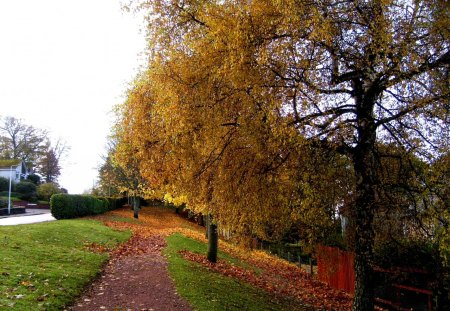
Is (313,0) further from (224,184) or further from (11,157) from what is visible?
(11,157)

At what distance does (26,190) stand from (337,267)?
5127 cm

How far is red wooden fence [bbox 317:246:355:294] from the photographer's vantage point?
53.2 feet

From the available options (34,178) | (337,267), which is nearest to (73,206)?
(337,267)

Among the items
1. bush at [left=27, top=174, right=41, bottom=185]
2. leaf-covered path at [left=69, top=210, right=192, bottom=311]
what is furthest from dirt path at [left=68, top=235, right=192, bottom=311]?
bush at [left=27, top=174, right=41, bottom=185]

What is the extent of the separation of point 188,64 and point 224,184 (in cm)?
284

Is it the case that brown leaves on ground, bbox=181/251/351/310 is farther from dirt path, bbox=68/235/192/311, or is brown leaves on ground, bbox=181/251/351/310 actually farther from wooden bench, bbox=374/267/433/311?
dirt path, bbox=68/235/192/311

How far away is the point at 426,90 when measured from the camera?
318 inches

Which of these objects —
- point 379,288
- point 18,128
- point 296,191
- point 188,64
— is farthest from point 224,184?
point 18,128

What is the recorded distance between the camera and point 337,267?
17.2 m

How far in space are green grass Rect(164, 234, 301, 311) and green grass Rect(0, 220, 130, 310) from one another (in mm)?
2588

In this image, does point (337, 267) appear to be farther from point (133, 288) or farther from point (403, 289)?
point (133, 288)

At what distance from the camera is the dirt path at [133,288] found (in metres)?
8.25

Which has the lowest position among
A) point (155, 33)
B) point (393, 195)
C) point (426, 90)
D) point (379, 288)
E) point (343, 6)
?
point (379, 288)

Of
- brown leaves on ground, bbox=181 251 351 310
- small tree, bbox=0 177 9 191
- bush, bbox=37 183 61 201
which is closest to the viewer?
brown leaves on ground, bbox=181 251 351 310
